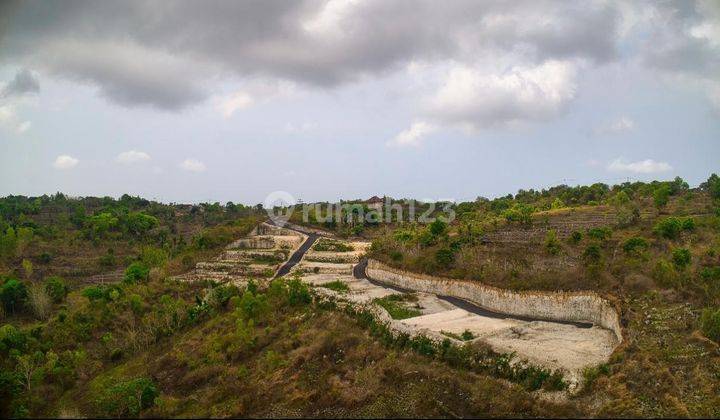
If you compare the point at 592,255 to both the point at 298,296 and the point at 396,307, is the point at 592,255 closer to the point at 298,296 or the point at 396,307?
the point at 396,307

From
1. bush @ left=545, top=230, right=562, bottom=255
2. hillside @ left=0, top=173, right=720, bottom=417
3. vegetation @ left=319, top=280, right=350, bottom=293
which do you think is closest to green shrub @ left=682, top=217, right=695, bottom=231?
hillside @ left=0, top=173, right=720, bottom=417

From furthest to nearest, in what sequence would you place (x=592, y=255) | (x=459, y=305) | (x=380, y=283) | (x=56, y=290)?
(x=56, y=290)
(x=380, y=283)
(x=459, y=305)
(x=592, y=255)

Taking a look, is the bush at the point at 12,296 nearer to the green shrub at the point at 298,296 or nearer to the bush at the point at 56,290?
the bush at the point at 56,290

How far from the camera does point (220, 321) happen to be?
30.3 meters

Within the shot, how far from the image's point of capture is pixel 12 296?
42062mm

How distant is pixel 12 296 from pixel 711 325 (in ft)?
162

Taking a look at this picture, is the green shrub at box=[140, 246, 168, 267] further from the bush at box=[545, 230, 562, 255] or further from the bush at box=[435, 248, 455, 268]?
the bush at box=[545, 230, 562, 255]

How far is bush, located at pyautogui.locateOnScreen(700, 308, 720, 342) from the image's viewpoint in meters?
21.2

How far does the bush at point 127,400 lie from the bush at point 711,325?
23.5 m

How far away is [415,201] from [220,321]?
72125mm

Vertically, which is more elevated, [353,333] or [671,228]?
[671,228]

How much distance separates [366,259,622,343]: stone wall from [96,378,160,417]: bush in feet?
71.9


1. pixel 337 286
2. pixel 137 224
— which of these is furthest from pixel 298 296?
pixel 137 224

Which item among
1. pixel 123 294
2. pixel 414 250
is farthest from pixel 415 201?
pixel 123 294
